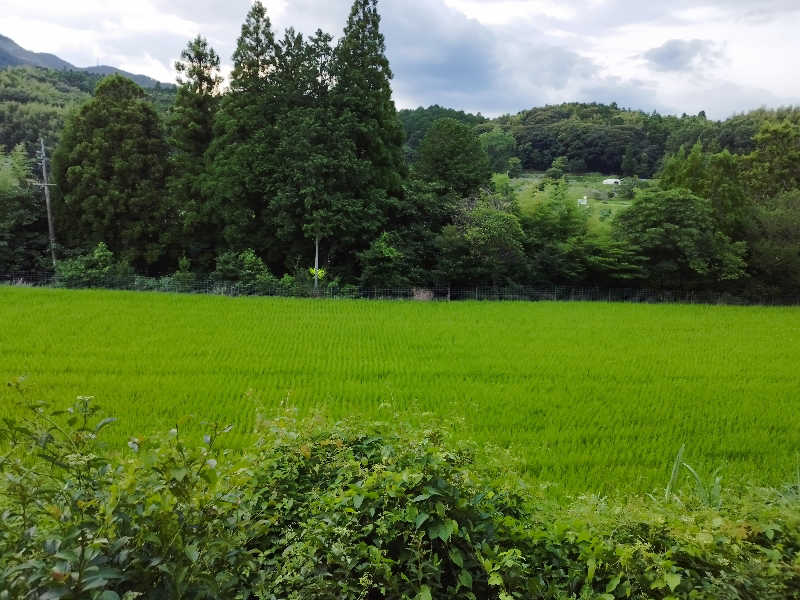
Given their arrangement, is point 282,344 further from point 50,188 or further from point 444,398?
point 50,188

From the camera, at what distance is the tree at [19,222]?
19.8 meters

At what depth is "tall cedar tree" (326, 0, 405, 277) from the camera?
18688mm

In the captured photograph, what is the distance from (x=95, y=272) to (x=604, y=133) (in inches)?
1683

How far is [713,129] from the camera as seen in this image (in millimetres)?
38750

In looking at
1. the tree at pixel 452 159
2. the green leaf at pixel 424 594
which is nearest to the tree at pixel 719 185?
the tree at pixel 452 159

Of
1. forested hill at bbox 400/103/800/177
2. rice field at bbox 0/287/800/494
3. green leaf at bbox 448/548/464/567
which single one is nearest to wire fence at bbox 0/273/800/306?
rice field at bbox 0/287/800/494

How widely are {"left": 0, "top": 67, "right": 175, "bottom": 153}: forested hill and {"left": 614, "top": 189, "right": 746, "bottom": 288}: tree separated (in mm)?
22252

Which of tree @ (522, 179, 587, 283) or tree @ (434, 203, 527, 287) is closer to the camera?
tree @ (434, 203, 527, 287)

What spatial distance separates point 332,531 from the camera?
6.22 feet

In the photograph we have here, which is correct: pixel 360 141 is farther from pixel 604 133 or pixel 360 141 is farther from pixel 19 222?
pixel 604 133

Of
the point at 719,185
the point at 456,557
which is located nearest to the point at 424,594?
the point at 456,557

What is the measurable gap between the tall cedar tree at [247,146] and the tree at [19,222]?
24.3 feet

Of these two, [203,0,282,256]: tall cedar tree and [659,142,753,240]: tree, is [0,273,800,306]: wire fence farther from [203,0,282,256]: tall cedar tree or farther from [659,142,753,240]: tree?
[659,142,753,240]: tree

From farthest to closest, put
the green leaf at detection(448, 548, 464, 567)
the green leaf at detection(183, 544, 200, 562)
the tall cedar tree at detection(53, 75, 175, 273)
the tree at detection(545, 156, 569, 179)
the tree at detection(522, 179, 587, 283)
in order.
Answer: the tree at detection(545, 156, 569, 179)
the tree at detection(522, 179, 587, 283)
the tall cedar tree at detection(53, 75, 175, 273)
the green leaf at detection(448, 548, 464, 567)
the green leaf at detection(183, 544, 200, 562)
